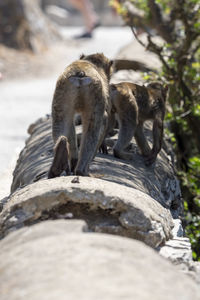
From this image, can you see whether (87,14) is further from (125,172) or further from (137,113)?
(125,172)

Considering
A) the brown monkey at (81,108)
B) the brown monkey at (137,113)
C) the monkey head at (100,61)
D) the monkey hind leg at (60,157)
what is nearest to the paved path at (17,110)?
the brown monkey at (137,113)

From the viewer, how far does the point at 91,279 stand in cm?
324

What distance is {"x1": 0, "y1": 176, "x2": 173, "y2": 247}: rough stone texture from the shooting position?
4.65 m

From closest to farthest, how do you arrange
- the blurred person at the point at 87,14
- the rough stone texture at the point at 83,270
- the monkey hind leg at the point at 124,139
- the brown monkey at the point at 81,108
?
1. the rough stone texture at the point at 83,270
2. the brown monkey at the point at 81,108
3. the monkey hind leg at the point at 124,139
4. the blurred person at the point at 87,14

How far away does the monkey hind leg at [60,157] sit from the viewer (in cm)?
520

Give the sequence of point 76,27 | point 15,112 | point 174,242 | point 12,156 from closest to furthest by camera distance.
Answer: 1. point 174,242
2. point 12,156
3. point 15,112
4. point 76,27

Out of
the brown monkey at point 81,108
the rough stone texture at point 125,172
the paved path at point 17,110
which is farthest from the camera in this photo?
the paved path at point 17,110

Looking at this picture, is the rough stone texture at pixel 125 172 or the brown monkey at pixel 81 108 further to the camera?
the rough stone texture at pixel 125 172

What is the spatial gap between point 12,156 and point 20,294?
7846 mm

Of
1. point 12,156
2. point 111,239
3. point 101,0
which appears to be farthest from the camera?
point 101,0

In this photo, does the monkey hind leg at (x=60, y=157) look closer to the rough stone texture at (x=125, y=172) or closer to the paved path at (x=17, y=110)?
the rough stone texture at (x=125, y=172)

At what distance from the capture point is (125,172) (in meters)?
6.25

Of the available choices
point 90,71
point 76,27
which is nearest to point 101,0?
point 76,27

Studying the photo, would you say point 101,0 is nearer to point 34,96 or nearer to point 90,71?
point 34,96
